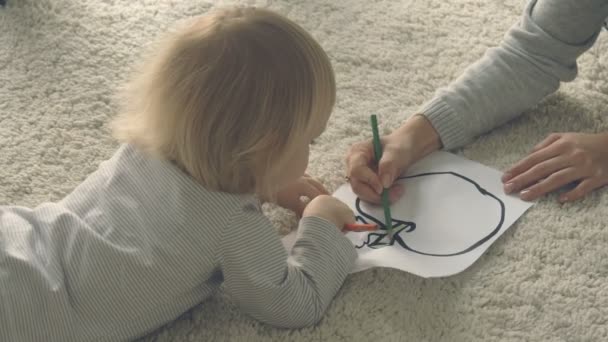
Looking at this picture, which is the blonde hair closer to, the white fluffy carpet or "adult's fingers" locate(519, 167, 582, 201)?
the white fluffy carpet

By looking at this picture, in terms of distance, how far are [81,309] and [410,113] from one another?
57cm

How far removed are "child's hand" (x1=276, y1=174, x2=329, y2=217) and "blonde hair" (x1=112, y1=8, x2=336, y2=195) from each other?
17 cm

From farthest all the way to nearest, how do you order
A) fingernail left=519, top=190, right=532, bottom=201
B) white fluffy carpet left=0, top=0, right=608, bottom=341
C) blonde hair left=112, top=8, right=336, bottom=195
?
fingernail left=519, top=190, right=532, bottom=201 → white fluffy carpet left=0, top=0, right=608, bottom=341 → blonde hair left=112, top=8, right=336, bottom=195

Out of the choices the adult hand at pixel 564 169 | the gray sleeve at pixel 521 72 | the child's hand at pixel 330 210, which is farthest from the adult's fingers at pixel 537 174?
the child's hand at pixel 330 210

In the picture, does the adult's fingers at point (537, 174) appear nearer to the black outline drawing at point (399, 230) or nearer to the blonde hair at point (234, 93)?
the black outline drawing at point (399, 230)

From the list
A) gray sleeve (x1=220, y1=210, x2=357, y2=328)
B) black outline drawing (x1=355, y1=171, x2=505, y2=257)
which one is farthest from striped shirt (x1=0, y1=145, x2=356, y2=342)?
black outline drawing (x1=355, y1=171, x2=505, y2=257)

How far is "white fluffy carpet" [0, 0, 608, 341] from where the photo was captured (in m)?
0.83

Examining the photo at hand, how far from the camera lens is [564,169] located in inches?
37.2

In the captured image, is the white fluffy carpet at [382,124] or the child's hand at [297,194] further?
the child's hand at [297,194]

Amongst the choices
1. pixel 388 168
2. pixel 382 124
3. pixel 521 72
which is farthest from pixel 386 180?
pixel 521 72

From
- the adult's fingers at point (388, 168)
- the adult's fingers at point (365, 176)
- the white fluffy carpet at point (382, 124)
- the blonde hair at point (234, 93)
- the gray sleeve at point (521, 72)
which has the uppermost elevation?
the blonde hair at point (234, 93)

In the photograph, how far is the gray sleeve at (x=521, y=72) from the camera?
3.33 feet

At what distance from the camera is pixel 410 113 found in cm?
111

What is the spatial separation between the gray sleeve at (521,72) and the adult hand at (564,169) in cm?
10
